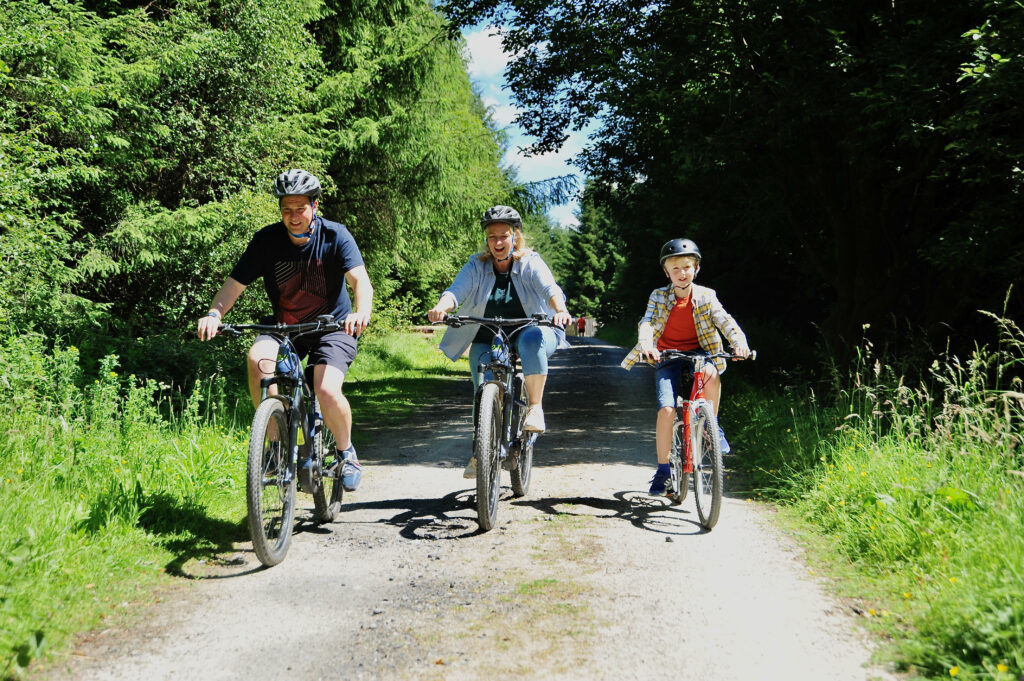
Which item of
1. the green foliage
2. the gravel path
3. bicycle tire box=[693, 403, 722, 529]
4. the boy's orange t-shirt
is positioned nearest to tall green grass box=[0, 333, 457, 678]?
the gravel path

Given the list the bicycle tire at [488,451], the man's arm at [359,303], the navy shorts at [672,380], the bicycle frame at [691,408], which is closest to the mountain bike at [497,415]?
the bicycle tire at [488,451]

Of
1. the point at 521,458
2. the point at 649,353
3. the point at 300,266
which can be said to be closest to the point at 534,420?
the point at 521,458

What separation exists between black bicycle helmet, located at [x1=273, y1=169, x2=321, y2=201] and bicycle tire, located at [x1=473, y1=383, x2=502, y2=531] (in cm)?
168

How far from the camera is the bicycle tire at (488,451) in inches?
202

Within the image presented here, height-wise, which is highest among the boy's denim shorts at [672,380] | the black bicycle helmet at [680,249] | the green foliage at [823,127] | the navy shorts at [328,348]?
the green foliage at [823,127]

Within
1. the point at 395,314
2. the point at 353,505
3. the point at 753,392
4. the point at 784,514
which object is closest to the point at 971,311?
the point at 753,392

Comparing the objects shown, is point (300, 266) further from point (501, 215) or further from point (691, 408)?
point (691, 408)

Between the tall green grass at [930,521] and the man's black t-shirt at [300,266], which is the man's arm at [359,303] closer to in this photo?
the man's black t-shirt at [300,266]

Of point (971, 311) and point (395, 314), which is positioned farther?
point (395, 314)

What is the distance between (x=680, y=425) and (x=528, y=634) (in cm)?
255

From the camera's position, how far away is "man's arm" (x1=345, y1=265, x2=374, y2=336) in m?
4.89

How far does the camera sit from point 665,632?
12.0 feet

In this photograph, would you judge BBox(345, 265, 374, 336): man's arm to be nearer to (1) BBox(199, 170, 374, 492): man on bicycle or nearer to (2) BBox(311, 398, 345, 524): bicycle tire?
(1) BBox(199, 170, 374, 492): man on bicycle

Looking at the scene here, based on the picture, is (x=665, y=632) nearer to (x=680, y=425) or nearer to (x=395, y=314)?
(x=680, y=425)
